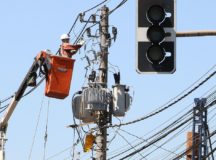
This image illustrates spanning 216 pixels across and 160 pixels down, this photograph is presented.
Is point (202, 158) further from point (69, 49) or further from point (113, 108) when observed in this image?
point (69, 49)

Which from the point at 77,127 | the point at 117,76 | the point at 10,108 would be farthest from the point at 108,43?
the point at 10,108

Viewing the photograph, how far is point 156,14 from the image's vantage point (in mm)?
13633

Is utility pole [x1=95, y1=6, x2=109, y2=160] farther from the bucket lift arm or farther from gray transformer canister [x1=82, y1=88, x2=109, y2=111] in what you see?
the bucket lift arm

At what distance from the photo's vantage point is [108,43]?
2880cm

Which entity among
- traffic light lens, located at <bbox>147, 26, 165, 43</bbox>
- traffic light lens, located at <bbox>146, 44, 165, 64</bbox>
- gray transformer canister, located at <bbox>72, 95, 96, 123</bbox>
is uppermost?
traffic light lens, located at <bbox>147, 26, 165, 43</bbox>

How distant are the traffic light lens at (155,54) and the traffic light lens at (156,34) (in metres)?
0.11

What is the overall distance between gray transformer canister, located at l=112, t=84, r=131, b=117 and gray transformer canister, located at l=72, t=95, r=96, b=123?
0.77 meters

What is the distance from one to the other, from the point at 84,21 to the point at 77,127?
11.5 feet

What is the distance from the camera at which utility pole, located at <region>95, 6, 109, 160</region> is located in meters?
27.5

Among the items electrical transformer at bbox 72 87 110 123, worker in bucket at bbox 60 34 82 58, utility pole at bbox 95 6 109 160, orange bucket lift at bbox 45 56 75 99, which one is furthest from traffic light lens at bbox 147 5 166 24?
electrical transformer at bbox 72 87 110 123

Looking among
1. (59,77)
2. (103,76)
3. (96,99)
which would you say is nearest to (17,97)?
(59,77)

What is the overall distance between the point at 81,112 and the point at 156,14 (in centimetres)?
1525

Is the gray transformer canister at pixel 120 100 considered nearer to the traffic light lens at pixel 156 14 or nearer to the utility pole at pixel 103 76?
the utility pole at pixel 103 76

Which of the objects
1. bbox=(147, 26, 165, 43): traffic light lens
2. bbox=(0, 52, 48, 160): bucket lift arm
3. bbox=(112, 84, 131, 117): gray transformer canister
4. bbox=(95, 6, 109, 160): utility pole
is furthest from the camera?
bbox=(112, 84, 131, 117): gray transformer canister
